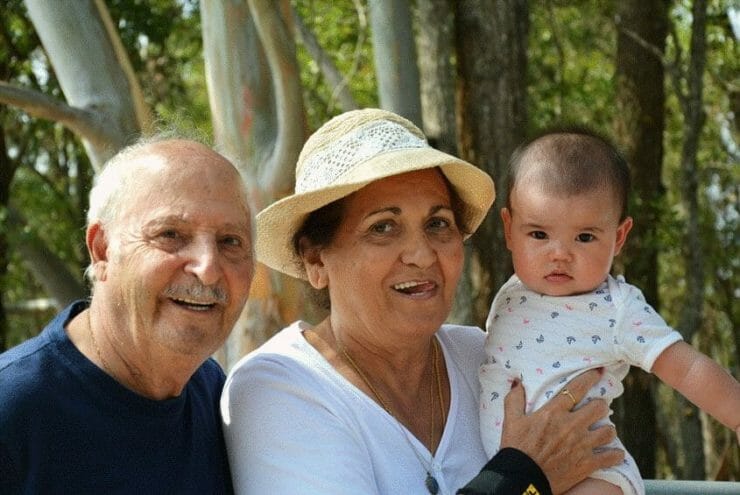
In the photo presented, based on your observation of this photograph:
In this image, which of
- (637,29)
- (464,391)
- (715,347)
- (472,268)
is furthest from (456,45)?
(715,347)

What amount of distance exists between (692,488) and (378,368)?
41.6 inches

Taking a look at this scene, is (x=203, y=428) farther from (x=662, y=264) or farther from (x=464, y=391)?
(x=662, y=264)

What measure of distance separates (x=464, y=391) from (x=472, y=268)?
467 centimetres

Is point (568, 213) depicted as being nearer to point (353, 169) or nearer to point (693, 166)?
point (353, 169)

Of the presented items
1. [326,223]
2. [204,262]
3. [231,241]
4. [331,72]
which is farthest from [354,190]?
[331,72]

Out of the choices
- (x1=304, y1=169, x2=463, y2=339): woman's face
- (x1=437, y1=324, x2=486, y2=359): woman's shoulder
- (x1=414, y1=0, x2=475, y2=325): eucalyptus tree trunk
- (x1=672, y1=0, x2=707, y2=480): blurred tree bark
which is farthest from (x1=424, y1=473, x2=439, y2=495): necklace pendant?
(x1=672, y1=0, x2=707, y2=480): blurred tree bark

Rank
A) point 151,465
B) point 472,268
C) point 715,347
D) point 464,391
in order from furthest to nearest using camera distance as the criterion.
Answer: point 715,347 < point 472,268 < point 464,391 < point 151,465

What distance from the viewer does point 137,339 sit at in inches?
102

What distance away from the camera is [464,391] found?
3.30 metres

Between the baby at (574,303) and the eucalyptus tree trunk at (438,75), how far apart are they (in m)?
Result: 3.86

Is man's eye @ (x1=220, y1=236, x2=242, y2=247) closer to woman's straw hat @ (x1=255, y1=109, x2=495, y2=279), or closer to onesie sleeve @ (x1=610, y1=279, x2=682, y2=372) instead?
woman's straw hat @ (x1=255, y1=109, x2=495, y2=279)

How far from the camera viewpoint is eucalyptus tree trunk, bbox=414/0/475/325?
24.3 feet

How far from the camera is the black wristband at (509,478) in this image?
2.81m

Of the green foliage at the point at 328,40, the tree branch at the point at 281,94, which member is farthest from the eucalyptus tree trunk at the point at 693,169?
the tree branch at the point at 281,94
